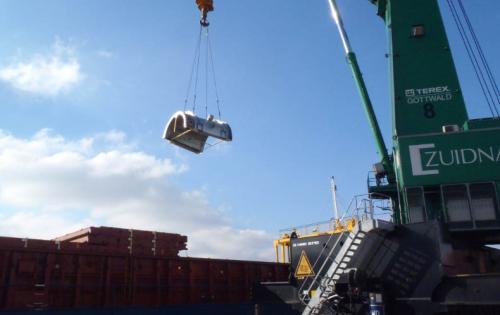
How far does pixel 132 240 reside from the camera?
1620 cm

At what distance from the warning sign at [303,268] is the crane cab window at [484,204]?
618 centimetres

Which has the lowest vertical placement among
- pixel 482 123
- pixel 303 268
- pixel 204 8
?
pixel 303 268

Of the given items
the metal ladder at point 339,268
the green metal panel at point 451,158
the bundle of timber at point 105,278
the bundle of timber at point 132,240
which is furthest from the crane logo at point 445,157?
the bundle of timber at point 132,240

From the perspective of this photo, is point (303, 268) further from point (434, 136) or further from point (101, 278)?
point (101, 278)

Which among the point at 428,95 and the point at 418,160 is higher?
the point at 428,95

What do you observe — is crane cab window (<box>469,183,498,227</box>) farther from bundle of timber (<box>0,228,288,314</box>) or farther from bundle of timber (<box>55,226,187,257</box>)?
bundle of timber (<box>55,226,187,257</box>)

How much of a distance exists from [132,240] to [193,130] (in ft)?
16.2

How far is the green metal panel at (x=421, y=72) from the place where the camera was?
1509cm

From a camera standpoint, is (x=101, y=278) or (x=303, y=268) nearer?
(x=101, y=278)

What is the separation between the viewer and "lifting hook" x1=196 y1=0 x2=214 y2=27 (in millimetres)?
15617

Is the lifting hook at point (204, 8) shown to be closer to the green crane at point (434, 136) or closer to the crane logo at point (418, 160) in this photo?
the green crane at point (434, 136)

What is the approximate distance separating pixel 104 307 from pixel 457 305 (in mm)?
10280

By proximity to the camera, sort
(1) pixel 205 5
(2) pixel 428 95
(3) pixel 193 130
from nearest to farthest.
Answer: (3) pixel 193 130, (2) pixel 428 95, (1) pixel 205 5

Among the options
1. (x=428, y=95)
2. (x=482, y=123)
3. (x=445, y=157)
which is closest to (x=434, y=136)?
(x=445, y=157)
